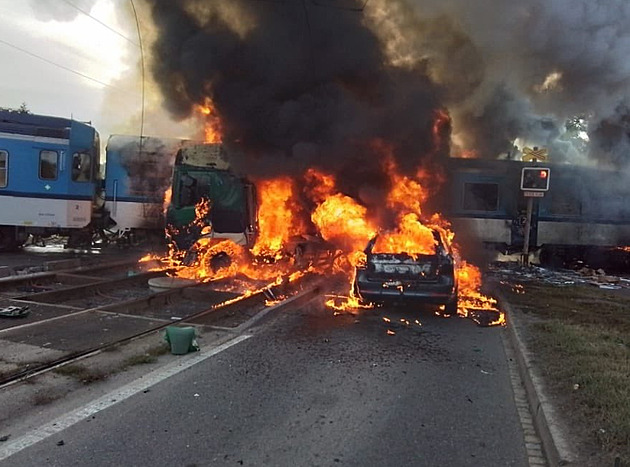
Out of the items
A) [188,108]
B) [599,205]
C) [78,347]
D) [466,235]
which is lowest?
[78,347]

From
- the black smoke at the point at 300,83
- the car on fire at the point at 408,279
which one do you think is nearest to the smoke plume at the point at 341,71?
the black smoke at the point at 300,83

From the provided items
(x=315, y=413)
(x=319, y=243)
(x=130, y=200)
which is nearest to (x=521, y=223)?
(x=319, y=243)

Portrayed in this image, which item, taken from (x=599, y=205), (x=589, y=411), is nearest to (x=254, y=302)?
(x=589, y=411)

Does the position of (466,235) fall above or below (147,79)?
below

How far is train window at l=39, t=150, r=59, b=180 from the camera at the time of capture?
606 inches

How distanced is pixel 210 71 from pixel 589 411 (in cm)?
1122

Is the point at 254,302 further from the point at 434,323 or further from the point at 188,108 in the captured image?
the point at 188,108

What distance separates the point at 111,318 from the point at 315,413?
4253mm

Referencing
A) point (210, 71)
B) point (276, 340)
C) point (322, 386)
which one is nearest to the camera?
point (322, 386)

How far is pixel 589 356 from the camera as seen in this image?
19.1ft

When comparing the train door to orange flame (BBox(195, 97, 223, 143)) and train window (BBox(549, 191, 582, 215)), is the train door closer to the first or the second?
train window (BBox(549, 191, 582, 215))

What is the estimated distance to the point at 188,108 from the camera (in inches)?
559

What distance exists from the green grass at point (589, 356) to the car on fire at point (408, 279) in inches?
54.0

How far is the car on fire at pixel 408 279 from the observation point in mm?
8570
